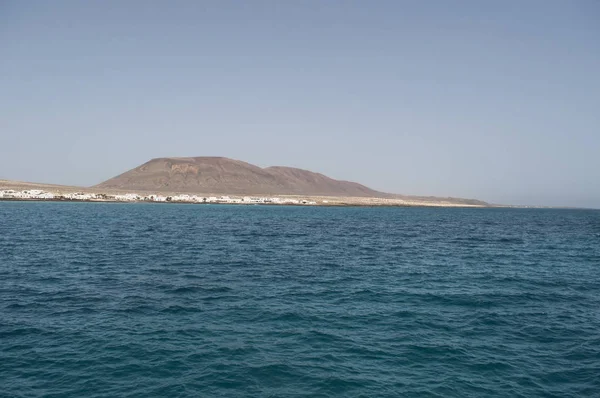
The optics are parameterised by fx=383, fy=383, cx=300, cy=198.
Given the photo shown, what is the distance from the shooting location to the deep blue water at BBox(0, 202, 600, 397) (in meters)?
14.0

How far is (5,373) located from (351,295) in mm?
18444

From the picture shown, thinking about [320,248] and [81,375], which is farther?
[320,248]

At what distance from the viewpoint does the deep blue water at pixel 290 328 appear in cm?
1398

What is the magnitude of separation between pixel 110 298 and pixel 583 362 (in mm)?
24636

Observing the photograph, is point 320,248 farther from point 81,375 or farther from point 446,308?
point 81,375

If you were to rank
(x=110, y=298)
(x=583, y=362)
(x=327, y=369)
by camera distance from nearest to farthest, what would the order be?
(x=327, y=369) → (x=583, y=362) → (x=110, y=298)

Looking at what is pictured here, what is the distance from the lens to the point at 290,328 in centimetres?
1916

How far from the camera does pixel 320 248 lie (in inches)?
1935

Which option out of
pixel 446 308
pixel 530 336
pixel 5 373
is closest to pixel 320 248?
pixel 446 308

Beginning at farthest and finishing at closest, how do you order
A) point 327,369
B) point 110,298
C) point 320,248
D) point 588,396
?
1. point 320,248
2. point 110,298
3. point 327,369
4. point 588,396

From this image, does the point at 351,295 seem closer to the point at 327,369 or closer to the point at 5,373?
the point at 327,369

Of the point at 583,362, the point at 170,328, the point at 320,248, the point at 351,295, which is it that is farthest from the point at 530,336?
the point at 320,248

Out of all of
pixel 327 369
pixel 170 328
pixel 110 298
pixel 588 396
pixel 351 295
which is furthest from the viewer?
pixel 351 295

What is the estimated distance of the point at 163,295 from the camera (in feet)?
79.9
